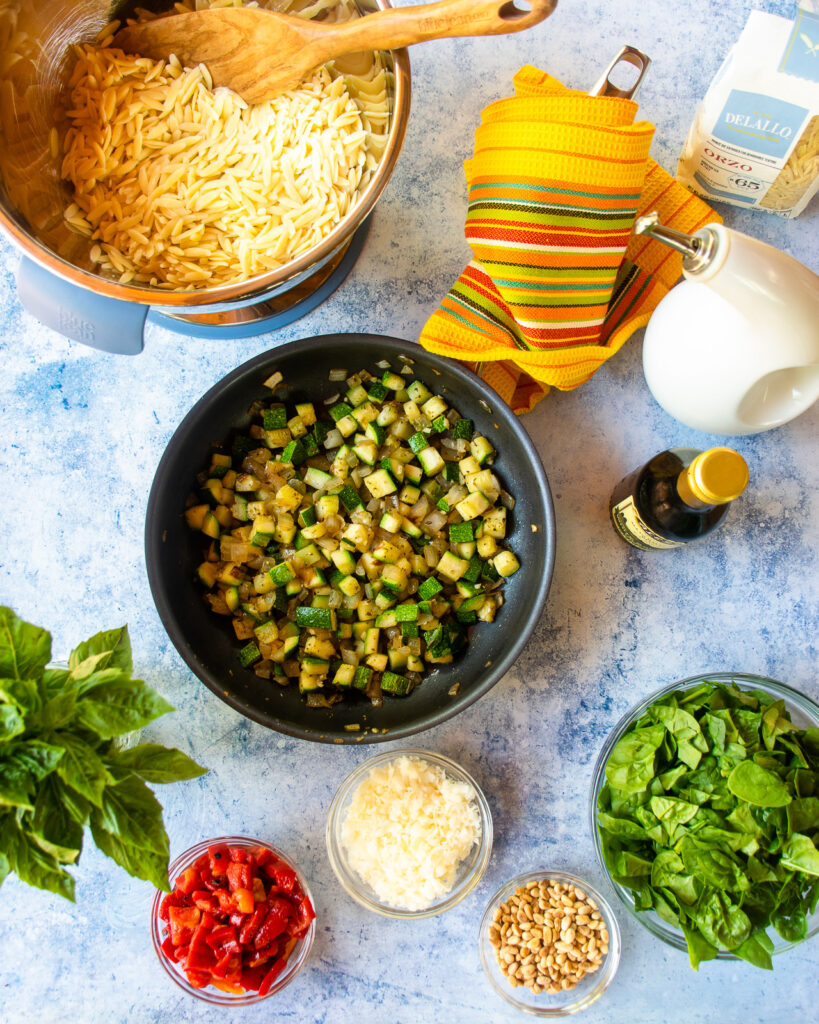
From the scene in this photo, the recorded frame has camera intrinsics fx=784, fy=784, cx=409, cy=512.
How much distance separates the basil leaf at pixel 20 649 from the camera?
1.20 metres

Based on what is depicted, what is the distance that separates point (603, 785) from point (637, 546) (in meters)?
0.48

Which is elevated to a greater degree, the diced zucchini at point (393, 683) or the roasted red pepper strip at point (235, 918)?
the diced zucchini at point (393, 683)

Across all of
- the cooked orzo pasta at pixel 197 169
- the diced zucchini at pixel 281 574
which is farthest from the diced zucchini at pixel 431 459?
the cooked orzo pasta at pixel 197 169

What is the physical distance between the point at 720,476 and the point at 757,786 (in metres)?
0.53

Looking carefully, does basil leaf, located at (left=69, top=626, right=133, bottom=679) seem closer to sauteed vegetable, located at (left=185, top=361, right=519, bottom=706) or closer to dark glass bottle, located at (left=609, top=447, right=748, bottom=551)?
sauteed vegetable, located at (left=185, top=361, right=519, bottom=706)

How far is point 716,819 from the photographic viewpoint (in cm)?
135

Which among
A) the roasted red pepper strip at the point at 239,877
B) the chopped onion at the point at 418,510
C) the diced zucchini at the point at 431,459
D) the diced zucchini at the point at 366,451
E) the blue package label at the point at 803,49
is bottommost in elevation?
the roasted red pepper strip at the point at 239,877

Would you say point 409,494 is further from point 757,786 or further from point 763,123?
point 763,123

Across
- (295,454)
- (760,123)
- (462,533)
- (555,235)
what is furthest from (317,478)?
(760,123)

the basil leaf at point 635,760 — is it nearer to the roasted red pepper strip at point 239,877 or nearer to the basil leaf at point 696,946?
the basil leaf at point 696,946

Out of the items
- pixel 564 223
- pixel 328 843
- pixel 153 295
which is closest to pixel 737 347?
pixel 564 223

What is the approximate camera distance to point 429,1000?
157cm

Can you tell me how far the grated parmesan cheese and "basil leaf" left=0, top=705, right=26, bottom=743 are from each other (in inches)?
26.4

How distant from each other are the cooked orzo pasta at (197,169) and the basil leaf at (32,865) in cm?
90
